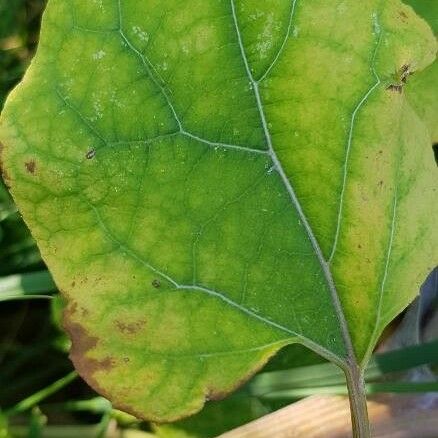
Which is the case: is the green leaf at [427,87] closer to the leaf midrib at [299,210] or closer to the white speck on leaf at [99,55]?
the leaf midrib at [299,210]

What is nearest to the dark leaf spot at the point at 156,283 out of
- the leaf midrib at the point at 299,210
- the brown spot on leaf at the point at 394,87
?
the leaf midrib at the point at 299,210

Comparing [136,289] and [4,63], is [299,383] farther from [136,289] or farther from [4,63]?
[4,63]

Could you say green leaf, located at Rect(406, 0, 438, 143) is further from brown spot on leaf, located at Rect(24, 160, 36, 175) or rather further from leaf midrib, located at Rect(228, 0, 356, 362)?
brown spot on leaf, located at Rect(24, 160, 36, 175)

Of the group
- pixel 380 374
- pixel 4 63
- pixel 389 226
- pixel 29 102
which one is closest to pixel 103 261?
pixel 29 102

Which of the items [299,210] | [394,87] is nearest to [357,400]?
A: [299,210]

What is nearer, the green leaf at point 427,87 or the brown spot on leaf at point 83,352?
the brown spot on leaf at point 83,352

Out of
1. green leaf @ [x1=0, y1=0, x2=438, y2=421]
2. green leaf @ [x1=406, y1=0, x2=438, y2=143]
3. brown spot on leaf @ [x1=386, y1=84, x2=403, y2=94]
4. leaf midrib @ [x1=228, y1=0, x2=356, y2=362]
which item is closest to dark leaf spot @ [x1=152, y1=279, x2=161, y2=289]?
green leaf @ [x1=0, y1=0, x2=438, y2=421]

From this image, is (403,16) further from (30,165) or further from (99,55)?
(30,165)

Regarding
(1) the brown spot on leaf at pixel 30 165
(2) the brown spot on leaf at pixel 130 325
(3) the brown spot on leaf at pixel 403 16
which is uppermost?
(3) the brown spot on leaf at pixel 403 16

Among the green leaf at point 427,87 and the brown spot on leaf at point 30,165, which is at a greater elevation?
the green leaf at point 427,87
